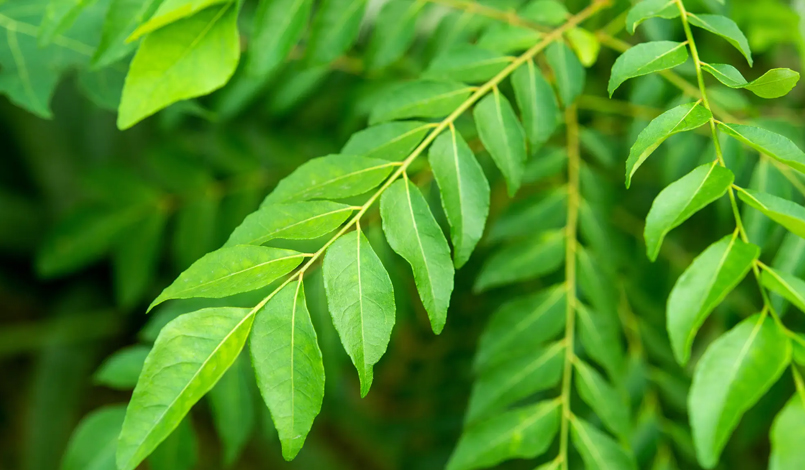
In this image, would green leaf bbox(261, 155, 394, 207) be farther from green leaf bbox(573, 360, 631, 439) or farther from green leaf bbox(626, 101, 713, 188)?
green leaf bbox(573, 360, 631, 439)

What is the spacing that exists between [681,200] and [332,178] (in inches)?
10.1

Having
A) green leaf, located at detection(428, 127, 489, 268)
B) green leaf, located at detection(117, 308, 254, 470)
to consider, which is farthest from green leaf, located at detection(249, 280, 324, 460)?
green leaf, located at detection(428, 127, 489, 268)

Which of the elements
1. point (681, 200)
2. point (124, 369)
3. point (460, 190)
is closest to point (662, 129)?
point (681, 200)

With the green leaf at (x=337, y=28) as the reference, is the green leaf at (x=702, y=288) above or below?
below

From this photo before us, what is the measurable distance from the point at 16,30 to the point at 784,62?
1.62 m

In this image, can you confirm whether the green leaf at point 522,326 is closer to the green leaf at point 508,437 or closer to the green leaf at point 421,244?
the green leaf at point 508,437

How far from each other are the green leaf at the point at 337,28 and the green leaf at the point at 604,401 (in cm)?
43

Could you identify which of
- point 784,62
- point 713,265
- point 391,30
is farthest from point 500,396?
point 784,62

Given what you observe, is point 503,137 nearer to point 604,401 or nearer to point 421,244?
point 421,244

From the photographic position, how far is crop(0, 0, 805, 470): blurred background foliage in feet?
2.60

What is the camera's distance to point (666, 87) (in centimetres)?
85

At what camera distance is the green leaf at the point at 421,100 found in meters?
0.56

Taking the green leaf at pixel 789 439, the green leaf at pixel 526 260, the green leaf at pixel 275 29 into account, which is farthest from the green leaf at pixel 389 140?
the green leaf at pixel 789 439

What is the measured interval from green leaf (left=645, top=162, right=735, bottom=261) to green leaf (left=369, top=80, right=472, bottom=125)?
21 cm
